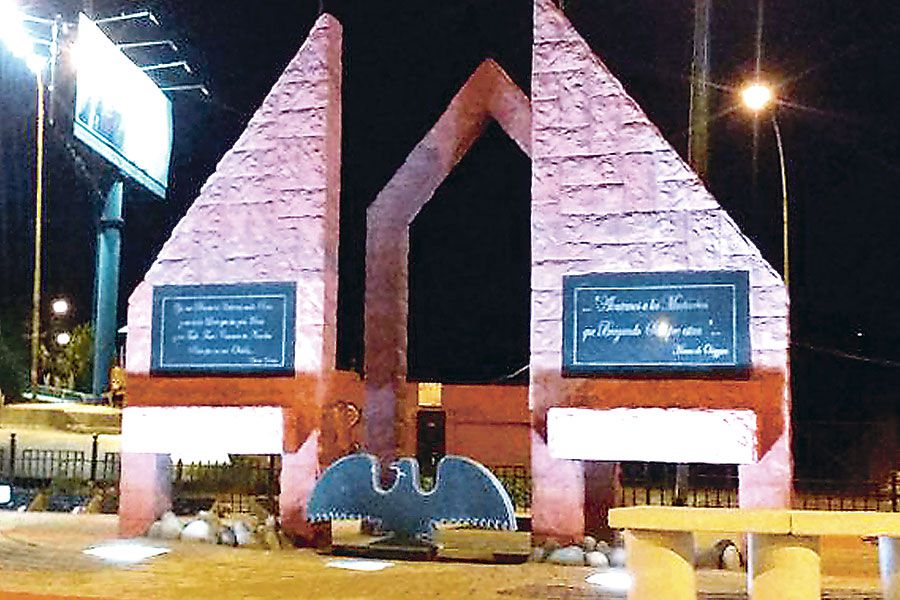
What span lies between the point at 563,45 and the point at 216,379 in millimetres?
5188

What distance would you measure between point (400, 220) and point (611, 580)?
216 inches

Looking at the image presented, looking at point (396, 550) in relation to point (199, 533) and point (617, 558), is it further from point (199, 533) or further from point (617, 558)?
point (199, 533)

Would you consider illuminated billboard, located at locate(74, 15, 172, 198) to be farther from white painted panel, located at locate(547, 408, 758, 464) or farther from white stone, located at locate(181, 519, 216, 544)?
white painted panel, located at locate(547, 408, 758, 464)

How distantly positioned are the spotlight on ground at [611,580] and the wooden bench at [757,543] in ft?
5.15

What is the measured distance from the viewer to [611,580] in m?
10.6

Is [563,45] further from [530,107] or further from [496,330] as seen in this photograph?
[496,330]

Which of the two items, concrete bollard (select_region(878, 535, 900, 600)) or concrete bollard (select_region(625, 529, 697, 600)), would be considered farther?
concrete bollard (select_region(878, 535, 900, 600))

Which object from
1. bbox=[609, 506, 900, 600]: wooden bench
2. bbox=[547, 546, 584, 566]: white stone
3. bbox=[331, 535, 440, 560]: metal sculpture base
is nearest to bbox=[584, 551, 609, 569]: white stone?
bbox=[547, 546, 584, 566]: white stone

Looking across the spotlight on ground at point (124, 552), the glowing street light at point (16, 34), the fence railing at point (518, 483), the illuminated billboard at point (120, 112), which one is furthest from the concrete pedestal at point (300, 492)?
the glowing street light at point (16, 34)

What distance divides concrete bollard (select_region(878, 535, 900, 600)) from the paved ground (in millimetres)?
1183

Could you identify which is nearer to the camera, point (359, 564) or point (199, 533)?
point (359, 564)

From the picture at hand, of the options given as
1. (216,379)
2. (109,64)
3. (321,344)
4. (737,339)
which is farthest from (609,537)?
(109,64)

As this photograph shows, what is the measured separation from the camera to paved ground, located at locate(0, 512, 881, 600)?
947 centimetres

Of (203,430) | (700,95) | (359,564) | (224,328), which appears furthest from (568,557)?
(700,95)
